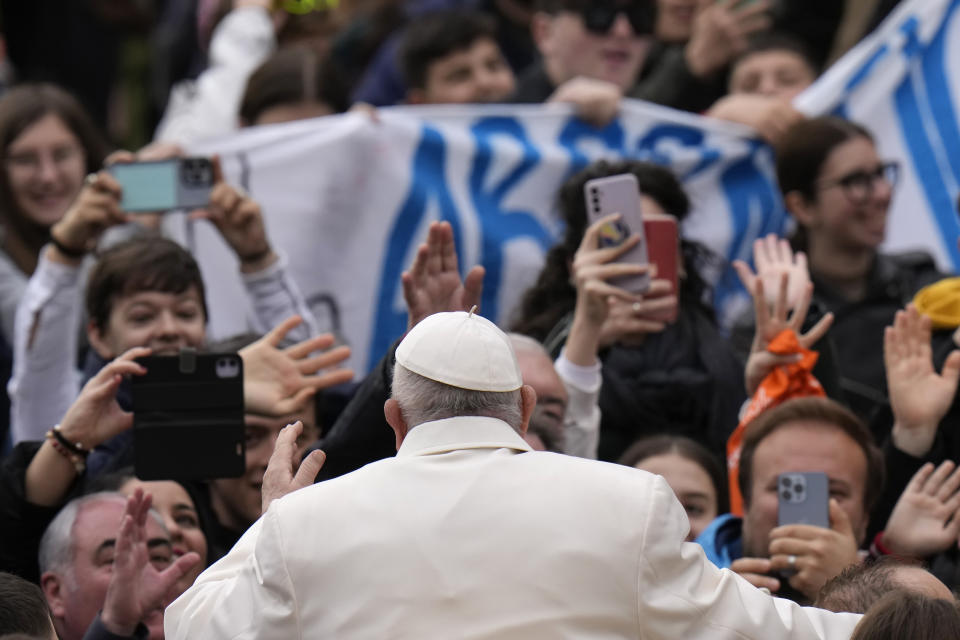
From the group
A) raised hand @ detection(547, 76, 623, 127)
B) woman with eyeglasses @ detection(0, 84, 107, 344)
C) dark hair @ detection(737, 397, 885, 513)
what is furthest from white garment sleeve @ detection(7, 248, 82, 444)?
raised hand @ detection(547, 76, 623, 127)

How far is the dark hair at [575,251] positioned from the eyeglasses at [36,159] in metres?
1.85

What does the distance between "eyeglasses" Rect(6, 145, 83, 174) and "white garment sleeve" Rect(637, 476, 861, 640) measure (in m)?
3.86

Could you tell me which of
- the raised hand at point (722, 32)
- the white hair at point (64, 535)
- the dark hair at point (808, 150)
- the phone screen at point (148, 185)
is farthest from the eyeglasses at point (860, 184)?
the white hair at point (64, 535)

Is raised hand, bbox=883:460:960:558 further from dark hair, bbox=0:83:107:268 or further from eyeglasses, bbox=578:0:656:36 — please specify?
eyeglasses, bbox=578:0:656:36

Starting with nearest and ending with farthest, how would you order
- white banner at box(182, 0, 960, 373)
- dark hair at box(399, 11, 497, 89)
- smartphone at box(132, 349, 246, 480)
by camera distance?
smartphone at box(132, 349, 246, 480) < white banner at box(182, 0, 960, 373) < dark hair at box(399, 11, 497, 89)

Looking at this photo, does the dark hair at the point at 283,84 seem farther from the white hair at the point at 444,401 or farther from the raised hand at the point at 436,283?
the white hair at the point at 444,401

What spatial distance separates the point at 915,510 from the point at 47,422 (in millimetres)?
2647

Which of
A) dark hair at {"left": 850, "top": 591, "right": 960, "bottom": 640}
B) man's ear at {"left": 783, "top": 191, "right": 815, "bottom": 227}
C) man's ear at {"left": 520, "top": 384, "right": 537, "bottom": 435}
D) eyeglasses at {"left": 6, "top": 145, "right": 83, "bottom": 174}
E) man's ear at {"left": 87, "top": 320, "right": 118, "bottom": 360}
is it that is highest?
eyeglasses at {"left": 6, "top": 145, "right": 83, "bottom": 174}

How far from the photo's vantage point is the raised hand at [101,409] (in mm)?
4797

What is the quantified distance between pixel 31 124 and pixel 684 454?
2.90 m

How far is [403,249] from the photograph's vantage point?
23.0ft

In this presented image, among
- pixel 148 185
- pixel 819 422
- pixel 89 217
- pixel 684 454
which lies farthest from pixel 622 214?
pixel 89 217

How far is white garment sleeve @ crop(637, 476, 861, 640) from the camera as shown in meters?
3.50

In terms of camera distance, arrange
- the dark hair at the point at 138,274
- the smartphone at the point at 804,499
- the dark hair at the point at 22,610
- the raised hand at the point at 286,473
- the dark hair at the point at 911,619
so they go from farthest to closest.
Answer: the dark hair at the point at 138,274, the smartphone at the point at 804,499, the raised hand at the point at 286,473, the dark hair at the point at 22,610, the dark hair at the point at 911,619
